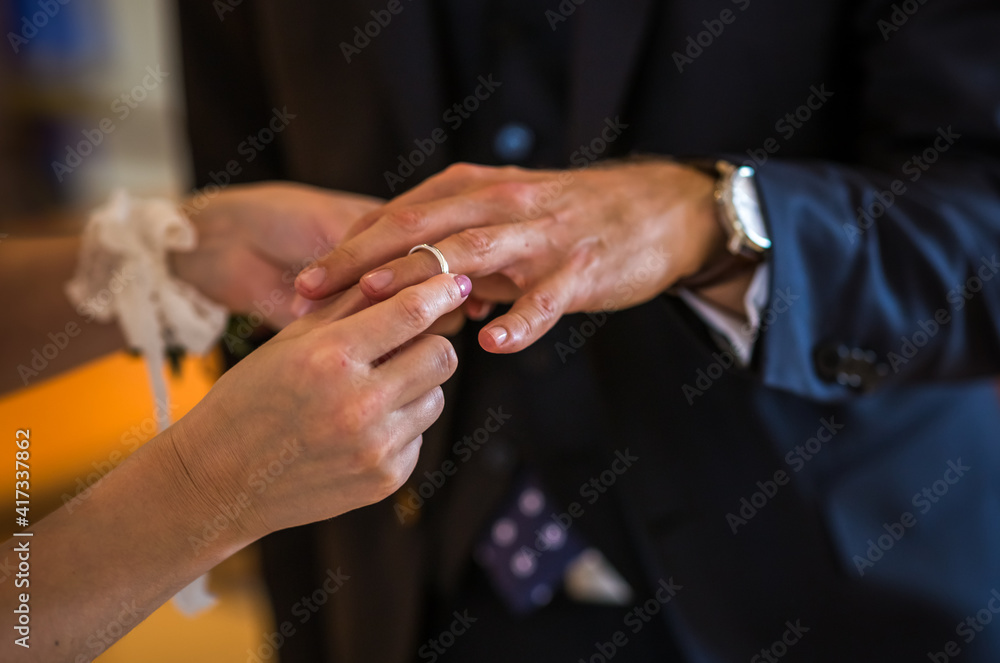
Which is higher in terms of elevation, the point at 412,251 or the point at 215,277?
the point at 215,277

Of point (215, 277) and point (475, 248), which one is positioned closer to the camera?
point (475, 248)

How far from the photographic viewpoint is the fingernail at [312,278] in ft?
1.83

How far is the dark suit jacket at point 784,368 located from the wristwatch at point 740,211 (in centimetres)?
7

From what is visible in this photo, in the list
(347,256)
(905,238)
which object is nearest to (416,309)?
(347,256)

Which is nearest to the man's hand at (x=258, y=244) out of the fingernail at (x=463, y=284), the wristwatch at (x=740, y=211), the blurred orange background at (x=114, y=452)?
the fingernail at (x=463, y=284)

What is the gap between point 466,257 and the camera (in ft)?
1.83

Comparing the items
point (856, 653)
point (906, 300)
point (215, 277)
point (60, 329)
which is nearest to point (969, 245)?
point (906, 300)

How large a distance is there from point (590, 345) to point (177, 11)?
0.72 m

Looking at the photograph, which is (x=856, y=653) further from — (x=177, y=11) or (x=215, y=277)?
(x=177, y=11)

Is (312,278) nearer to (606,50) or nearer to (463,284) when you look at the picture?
(463,284)

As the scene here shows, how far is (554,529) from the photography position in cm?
84

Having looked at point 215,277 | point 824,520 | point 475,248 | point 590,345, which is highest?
point 215,277

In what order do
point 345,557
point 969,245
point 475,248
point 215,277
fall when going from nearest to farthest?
point 475,248
point 969,245
point 215,277
point 345,557

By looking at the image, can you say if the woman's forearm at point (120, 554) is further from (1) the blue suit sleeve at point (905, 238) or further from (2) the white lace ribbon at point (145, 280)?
(1) the blue suit sleeve at point (905, 238)
